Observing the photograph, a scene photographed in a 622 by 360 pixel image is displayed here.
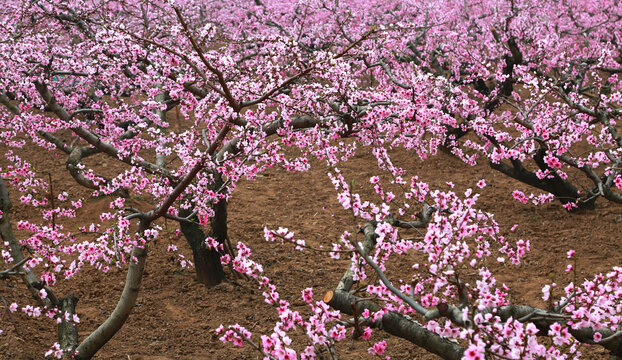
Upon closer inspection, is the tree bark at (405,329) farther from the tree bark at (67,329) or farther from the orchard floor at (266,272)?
the tree bark at (67,329)

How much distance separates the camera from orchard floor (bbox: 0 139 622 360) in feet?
19.1

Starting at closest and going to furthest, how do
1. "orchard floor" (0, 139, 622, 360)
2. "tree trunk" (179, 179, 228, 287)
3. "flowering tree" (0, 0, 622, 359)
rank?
"flowering tree" (0, 0, 622, 359) → "orchard floor" (0, 139, 622, 360) → "tree trunk" (179, 179, 228, 287)

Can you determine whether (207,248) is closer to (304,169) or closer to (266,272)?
(266,272)

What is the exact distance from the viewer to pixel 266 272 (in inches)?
301

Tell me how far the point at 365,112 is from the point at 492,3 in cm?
1374

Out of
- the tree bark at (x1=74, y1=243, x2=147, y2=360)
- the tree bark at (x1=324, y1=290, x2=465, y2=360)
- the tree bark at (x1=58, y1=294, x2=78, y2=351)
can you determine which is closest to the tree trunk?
the tree bark at (x1=74, y1=243, x2=147, y2=360)

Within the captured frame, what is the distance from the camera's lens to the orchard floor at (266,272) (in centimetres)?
582

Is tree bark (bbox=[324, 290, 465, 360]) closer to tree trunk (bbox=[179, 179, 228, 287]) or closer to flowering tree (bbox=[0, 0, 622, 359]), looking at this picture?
flowering tree (bbox=[0, 0, 622, 359])

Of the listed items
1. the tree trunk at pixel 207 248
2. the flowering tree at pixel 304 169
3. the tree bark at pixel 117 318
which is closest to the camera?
the flowering tree at pixel 304 169

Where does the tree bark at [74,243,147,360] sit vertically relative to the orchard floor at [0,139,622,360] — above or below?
below

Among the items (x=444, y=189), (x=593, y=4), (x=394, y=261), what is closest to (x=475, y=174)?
(x=444, y=189)

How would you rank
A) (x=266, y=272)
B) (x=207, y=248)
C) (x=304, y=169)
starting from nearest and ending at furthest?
(x=207, y=248), (x=304, y=169), (x=266, y=272)

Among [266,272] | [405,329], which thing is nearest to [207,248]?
[266,272]

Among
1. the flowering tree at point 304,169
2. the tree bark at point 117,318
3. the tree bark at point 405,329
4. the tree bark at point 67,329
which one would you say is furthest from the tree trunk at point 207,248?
the tree bark at point 405,329
